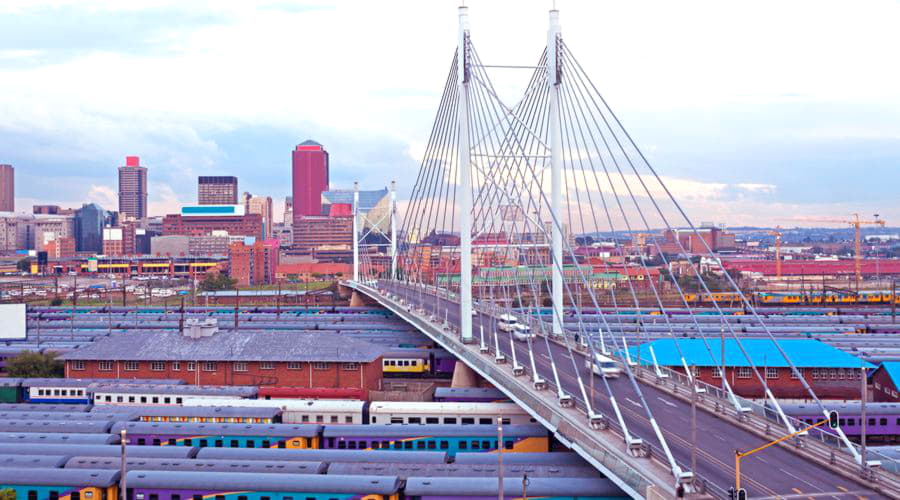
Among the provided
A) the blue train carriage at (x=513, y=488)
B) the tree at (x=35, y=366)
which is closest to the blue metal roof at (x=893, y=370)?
the blue train carriage at (x=513, y=488)

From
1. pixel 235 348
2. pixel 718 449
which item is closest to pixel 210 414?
pixel 235 348

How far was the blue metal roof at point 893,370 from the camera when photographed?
33281 millimetres

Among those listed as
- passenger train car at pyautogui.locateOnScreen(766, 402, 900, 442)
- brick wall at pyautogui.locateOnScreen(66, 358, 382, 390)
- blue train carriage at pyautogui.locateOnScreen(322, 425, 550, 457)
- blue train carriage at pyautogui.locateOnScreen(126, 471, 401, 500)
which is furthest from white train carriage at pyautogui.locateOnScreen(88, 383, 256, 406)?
passenger train car at pyautogui.locateOnScreen(766, 402, 900, 442)

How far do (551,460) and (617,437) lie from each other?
305 cm

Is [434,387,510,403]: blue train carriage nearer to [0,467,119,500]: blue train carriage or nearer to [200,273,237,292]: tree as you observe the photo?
[0,467,119,500]: blue train carriage

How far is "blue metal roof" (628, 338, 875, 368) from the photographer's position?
1403 inches

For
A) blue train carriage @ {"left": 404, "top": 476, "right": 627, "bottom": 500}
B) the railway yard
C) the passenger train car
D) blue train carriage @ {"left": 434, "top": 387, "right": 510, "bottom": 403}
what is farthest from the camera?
blue train carriage @ {"left": 434, "top": 387, "right": 510, "bottom": 403}

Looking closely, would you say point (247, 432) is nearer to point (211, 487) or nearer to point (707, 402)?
point (211, 487)

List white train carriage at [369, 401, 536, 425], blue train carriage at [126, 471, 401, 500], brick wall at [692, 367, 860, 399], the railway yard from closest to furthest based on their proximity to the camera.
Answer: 1. blue train carriage at [126, 471, 401, 500]
2. the railway yard
3. white train carriage at [369, 401, 536, 425]
4. brick wall at [692, 367, 860, 399]

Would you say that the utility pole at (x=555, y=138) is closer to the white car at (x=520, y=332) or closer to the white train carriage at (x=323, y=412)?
the white car at (x=520, y=332)

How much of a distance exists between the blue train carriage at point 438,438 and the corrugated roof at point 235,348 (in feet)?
34.4

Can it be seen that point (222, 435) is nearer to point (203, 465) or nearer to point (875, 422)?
point (203, 465)

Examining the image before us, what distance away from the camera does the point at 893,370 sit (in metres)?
34.3

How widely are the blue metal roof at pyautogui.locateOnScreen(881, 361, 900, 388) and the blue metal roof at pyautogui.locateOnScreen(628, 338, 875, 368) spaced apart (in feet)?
2.84
